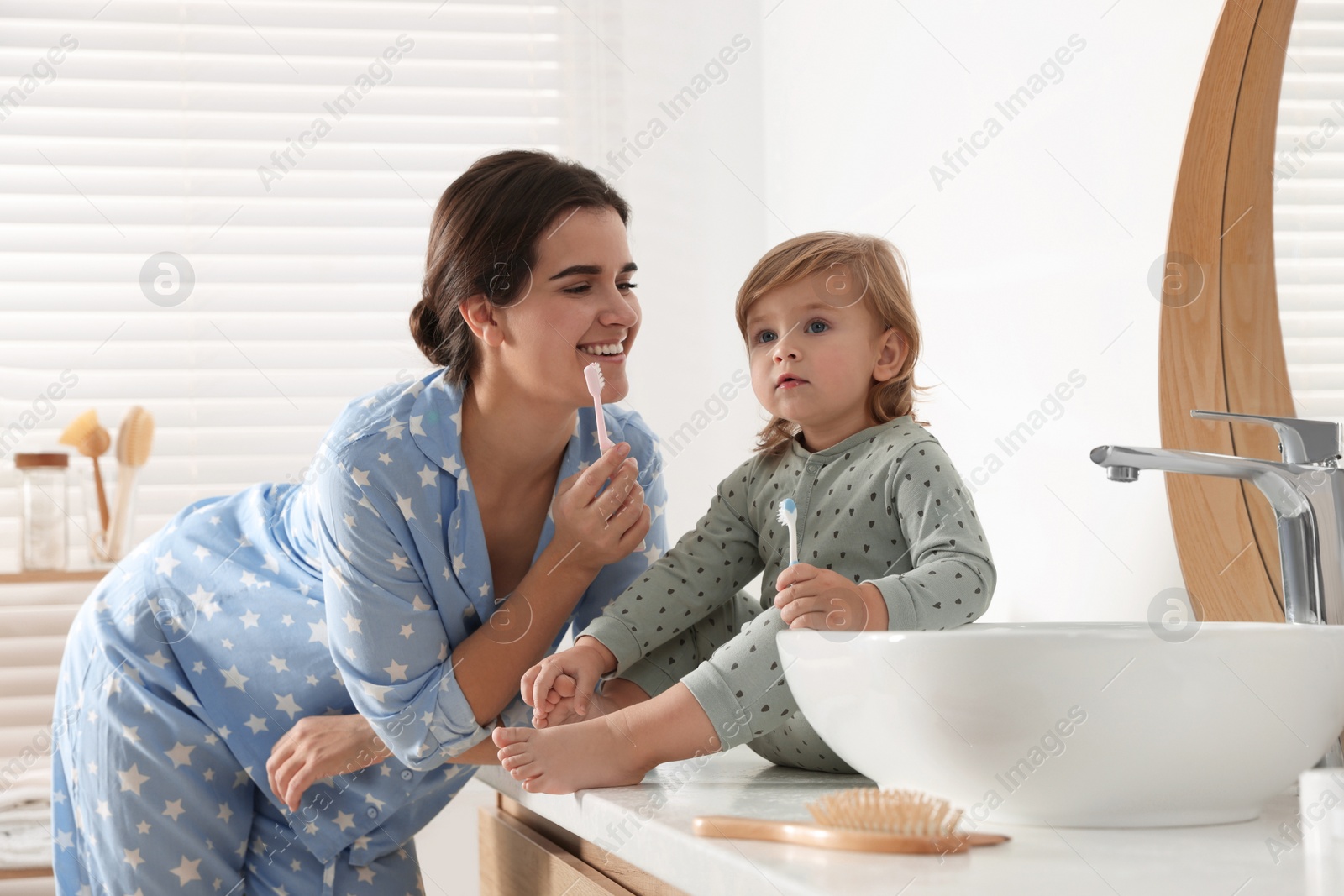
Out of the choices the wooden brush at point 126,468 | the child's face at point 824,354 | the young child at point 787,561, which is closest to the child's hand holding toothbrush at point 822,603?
the young child at point 787,561

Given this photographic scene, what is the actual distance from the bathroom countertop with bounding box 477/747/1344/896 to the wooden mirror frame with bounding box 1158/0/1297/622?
191 millimetres

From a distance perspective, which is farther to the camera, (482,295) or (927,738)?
(482,295)

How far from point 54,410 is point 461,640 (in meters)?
1.12

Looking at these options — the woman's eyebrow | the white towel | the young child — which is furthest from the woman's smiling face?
the white towel

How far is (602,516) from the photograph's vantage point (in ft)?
3.09

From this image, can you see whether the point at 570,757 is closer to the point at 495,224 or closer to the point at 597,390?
the point at 597,390

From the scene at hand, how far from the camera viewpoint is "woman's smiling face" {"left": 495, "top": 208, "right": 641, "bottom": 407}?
958 mm

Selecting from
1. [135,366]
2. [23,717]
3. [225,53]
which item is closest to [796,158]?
[225,53]

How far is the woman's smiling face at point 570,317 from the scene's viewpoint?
96cm

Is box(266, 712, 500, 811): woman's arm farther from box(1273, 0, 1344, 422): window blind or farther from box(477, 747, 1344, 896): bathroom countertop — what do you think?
box(1273, 0, 1344, 422): window blind

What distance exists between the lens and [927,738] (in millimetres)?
559

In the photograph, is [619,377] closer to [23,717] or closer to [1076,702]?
[1076,702]

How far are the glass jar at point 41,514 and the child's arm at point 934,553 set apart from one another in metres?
1.40

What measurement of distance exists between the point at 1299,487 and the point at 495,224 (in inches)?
25.9
